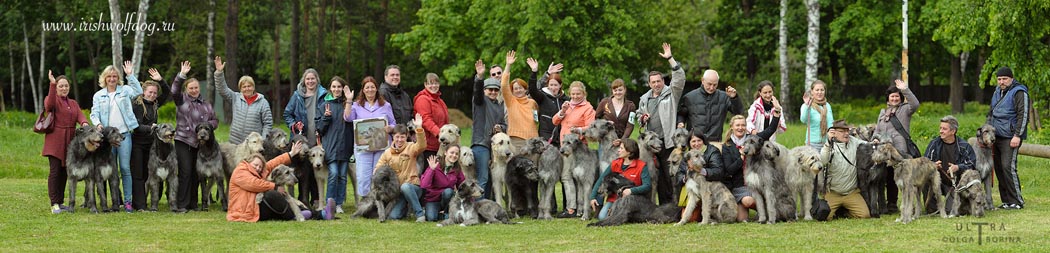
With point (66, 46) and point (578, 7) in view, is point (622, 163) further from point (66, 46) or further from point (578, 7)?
point (66, 46)

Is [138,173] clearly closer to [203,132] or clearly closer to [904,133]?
[203,132]

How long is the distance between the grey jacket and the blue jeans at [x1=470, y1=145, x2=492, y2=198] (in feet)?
8.70

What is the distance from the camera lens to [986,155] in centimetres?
1253

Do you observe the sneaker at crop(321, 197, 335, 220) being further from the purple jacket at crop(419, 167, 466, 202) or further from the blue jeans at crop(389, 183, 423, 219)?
the purple jacket at crop(419, 167, 466, 202)

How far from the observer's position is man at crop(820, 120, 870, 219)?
11.9 m

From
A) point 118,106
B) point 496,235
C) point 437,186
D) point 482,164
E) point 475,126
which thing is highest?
point 118,106

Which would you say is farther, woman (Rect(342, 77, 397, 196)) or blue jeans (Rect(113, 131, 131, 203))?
blue jeans (Rect(113, 131, 131, 203))

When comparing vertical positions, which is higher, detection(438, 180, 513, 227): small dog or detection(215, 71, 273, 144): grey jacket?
detection(215, 71, 273, 144): grey jacket

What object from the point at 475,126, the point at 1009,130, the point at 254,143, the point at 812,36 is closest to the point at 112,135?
the point at 254,143

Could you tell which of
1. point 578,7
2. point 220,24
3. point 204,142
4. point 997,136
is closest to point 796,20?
point 578,7

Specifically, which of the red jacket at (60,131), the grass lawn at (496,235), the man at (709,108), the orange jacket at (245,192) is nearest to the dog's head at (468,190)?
the grass lawn at (496,235)

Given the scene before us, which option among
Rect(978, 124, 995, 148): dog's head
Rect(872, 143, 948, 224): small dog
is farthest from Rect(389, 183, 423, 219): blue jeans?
Rect(978, 124, 995, 148): dog's head

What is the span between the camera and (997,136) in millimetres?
13008

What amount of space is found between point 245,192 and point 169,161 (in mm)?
1669
